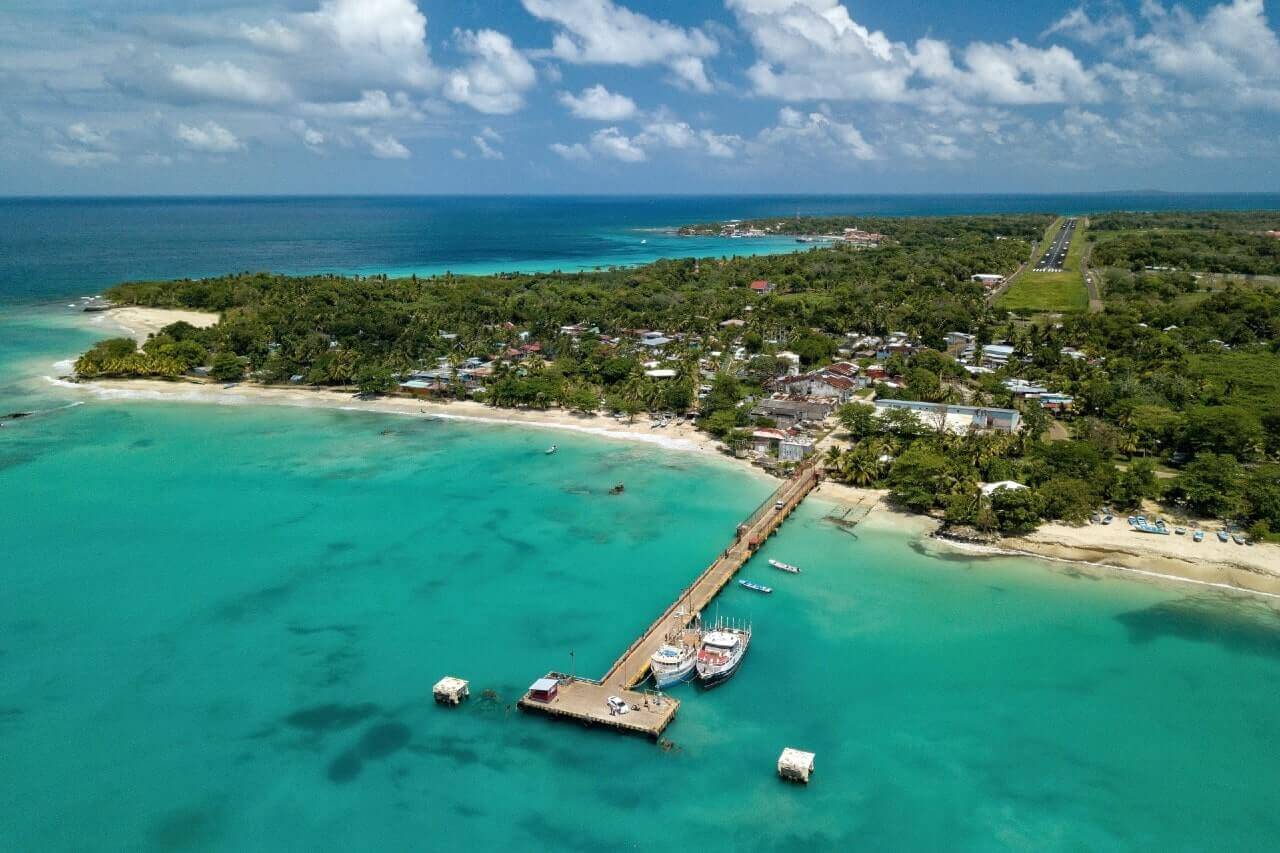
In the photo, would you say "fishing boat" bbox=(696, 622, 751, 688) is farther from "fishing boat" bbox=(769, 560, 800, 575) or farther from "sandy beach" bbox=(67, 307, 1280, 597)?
"sandy beach" bbox=(67, 307, 1280, 597)

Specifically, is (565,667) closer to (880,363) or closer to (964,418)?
(964,418)

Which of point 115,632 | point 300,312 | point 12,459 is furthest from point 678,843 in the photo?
point 300,312

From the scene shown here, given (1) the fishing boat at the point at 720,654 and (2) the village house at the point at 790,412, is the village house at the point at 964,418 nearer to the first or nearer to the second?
(2) the village house at the point at 790,412

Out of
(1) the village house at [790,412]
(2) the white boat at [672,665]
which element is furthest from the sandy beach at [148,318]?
(2) the white boat at [672,665]

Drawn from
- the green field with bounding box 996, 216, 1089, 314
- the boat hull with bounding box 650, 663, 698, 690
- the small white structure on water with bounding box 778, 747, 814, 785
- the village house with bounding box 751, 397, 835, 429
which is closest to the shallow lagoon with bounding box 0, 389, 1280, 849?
the small white structure on water with bounding box 778, 747, 814, 785

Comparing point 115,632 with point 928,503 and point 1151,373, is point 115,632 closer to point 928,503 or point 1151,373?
point 928,503

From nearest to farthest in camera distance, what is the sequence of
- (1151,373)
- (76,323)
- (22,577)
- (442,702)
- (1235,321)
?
(442,702) < (22,577) < (1151,373) < (1235,321) < (76,323)
